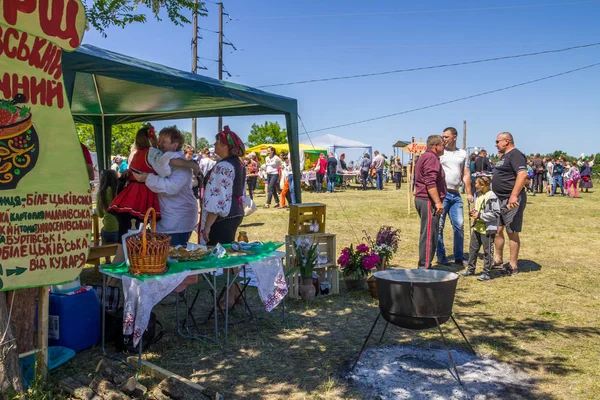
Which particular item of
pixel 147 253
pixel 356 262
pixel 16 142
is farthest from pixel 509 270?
pixel 16 142

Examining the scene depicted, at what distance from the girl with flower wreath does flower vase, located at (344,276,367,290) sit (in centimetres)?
223

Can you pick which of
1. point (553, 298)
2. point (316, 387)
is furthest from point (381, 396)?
point (553, 298)

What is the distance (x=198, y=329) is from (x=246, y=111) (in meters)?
2.97

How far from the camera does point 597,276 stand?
6.85m

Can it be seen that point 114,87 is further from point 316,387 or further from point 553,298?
point 553,298

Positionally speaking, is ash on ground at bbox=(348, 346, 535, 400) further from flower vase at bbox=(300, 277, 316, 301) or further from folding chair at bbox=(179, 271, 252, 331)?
flower vase at bbox=(300, 277, 316, 301)

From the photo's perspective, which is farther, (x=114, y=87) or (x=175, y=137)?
(x=114, y=87)

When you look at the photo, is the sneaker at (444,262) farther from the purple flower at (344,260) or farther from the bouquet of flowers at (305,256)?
the bouquet of flowers at (305,256)

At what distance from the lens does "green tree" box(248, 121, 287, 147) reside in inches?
2110

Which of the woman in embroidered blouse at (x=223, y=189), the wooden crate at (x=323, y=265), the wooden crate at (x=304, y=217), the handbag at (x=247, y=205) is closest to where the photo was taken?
the woman in embroidered blouse at (x=223, y=189)

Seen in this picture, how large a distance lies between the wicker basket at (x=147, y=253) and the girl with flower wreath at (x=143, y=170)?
3.30 feet

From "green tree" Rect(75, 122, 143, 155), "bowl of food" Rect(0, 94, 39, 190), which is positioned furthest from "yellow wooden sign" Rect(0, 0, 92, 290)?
"green tree" Rect(75, 122, 143, 155)

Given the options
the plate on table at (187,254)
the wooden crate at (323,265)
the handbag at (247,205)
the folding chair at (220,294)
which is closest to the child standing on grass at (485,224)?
the wooden crate at (323,265)

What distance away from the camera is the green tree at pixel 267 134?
53.6m
